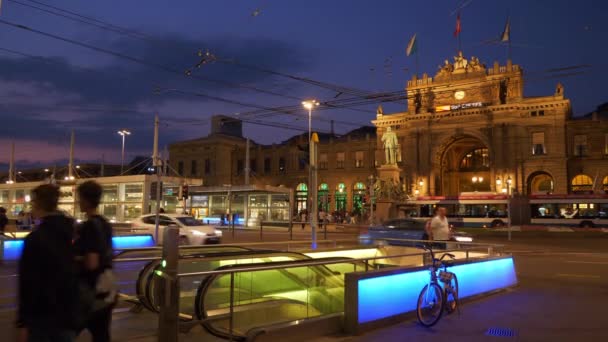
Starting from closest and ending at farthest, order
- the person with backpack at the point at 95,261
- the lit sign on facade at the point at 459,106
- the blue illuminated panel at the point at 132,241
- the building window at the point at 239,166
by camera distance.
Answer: the person with backpack at the point at 95,261 → the blue illuminated panel at the point at 132,241 → the lit sign on facade at the point at 459,106 → the building window at the point at 239,166

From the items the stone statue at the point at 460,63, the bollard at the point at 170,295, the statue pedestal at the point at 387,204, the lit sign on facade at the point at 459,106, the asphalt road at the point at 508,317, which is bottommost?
the asphalt road at the point at 508,317

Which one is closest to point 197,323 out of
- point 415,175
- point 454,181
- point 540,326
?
point 540,326

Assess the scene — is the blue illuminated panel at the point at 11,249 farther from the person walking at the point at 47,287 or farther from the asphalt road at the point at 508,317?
the person walking at the point at 47,287

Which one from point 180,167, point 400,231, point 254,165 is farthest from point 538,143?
point 180,167

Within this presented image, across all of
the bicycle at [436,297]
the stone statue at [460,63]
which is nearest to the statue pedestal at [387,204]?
the stone statue at [460,63]

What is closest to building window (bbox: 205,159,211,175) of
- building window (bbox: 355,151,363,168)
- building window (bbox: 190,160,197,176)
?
building window (bbox: 190,160,197,176)

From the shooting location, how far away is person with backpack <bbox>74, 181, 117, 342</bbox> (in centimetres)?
445

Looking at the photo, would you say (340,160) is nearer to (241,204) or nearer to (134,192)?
(241,204)

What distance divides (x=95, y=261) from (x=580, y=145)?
206ft

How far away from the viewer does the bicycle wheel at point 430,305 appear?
28.4 ft

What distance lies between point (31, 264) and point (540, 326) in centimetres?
797

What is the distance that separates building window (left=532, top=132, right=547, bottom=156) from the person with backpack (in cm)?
5965

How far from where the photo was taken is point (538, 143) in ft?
190

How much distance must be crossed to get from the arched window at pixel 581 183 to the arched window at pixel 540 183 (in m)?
Answer: 2.42
